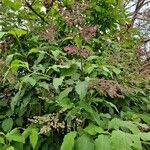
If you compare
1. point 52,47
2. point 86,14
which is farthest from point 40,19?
point 52,47

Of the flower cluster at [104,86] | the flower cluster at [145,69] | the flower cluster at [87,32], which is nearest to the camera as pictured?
the flower cluster at [104,86]

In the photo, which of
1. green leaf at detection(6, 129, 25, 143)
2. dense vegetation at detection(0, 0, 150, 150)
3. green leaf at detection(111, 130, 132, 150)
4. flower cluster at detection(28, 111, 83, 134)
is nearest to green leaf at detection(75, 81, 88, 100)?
dense vegetation at detection(0, 0, 150, 150)

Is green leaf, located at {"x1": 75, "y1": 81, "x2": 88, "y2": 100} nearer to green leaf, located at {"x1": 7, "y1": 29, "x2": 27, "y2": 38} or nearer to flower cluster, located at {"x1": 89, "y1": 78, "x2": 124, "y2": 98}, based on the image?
flower cluster, located at {"x1": 89, "y1": 78, "x2": 124, "y2": 98}

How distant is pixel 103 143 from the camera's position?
5.80ft

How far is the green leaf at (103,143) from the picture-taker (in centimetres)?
176

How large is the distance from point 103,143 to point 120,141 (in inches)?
3.0

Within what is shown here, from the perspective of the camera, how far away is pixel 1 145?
1936 mm

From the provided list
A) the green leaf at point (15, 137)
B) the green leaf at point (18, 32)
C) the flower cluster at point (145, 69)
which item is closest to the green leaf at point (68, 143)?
the green leaf at point (15, 137)

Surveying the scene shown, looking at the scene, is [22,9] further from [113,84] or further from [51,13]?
[113,84]

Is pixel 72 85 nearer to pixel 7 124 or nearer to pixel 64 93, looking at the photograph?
pixel 64 93

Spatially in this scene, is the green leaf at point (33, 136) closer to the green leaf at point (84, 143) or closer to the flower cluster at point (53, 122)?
the flower cluster at point (53, 122)

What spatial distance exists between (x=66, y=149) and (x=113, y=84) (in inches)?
16.2

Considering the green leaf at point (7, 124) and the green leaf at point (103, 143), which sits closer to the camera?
the green leaf at point (103, 143)

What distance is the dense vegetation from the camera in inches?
74.1
